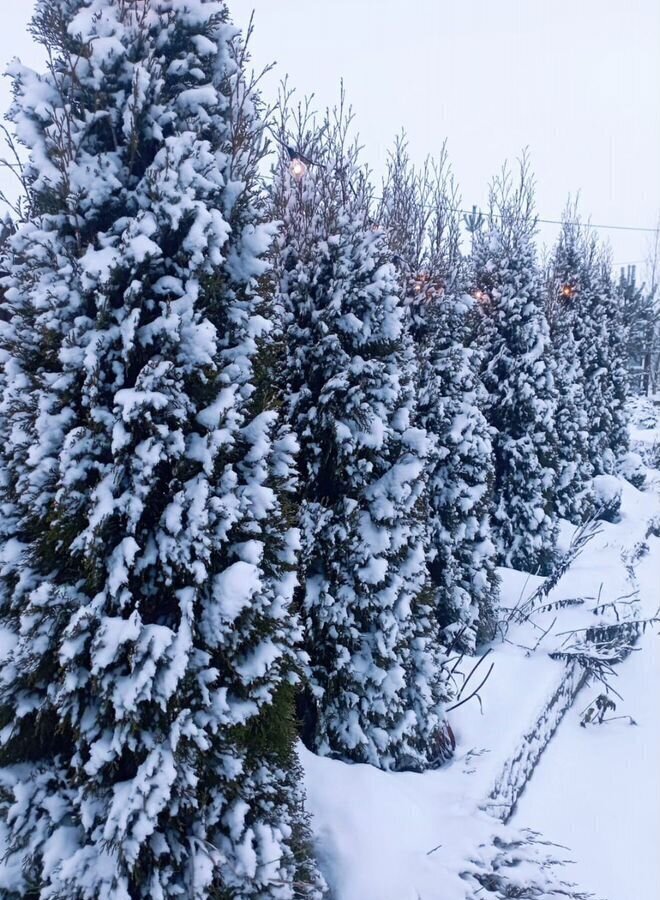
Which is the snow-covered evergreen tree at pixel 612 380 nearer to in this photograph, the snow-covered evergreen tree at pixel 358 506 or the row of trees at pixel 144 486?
the snow-covered evergreen tree at pixel 358 506

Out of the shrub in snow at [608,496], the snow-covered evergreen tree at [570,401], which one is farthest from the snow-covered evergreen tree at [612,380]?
the shrub in snow at [608,496]

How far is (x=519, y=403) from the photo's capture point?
10.3m

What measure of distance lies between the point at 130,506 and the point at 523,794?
523 centimetres

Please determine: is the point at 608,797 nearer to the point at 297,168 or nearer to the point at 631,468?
the point at 297,168

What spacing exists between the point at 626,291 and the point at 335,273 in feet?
125

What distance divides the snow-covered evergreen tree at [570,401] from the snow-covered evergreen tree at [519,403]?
145 cm

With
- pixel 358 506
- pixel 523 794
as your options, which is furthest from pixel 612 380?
pixel 358 506

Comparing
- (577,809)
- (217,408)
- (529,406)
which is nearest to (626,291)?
(529,406)

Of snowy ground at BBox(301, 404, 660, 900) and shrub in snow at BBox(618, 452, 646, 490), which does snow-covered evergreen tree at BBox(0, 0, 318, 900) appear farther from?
shrub in snow at BBox(618, 452, 646, 490)

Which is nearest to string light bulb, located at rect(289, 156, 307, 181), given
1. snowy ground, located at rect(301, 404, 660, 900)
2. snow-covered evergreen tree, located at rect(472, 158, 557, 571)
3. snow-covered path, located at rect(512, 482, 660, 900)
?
snow-covered evergreen tree, located at rect(472, 158, 557, 571)

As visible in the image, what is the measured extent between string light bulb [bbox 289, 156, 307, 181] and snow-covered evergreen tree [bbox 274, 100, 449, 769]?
4.84 feet

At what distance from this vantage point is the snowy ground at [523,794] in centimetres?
367

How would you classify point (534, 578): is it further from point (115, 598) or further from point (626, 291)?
point (626, 291)

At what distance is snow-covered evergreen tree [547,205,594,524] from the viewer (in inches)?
502
